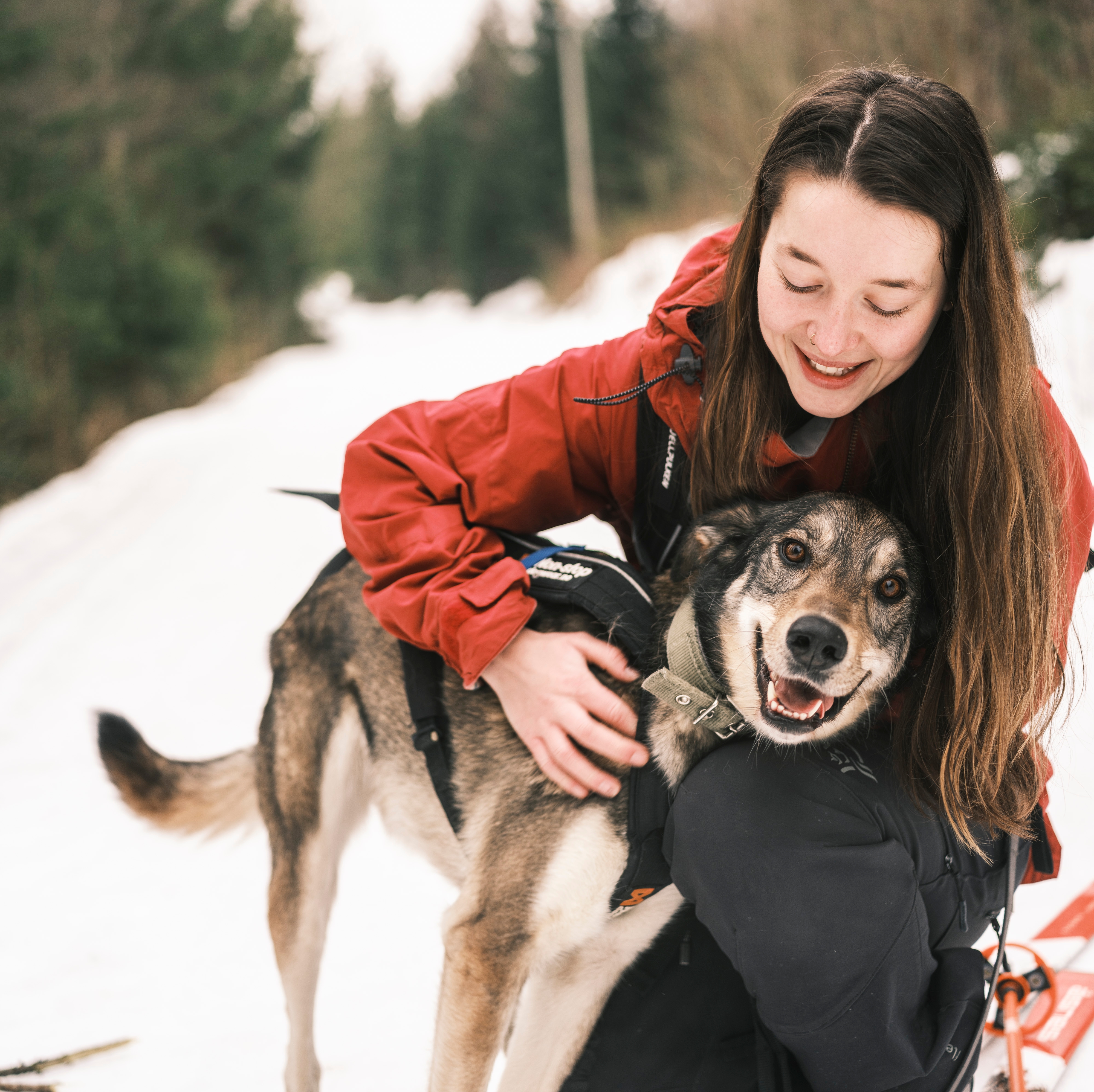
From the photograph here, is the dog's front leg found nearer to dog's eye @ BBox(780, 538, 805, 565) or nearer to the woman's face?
dog's eye @ BBox(780, 538, 805, 565)

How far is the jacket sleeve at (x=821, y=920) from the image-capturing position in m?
1.62

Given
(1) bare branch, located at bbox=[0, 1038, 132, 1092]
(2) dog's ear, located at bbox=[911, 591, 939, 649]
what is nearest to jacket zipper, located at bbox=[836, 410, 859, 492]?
(2) dog's ear, located at bbox=[911, 591, 939, 649]

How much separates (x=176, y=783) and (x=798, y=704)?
1596 millimetres

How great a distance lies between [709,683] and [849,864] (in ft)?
1.26

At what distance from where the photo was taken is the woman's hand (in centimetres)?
176

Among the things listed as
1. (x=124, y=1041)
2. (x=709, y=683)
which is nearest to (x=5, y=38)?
(x=124, y=1041)

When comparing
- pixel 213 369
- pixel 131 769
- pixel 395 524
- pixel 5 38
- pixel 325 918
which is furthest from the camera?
pixel 213 369

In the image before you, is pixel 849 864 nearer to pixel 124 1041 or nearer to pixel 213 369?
pixel 124 1041

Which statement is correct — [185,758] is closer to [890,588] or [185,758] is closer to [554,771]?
[554,771]

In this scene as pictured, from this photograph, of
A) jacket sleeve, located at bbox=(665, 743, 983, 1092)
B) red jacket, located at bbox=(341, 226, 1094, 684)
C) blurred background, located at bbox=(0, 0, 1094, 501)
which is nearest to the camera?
jacket sleeve, located at bbox=(665, 743, 983, 1092)

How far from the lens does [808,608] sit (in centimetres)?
160

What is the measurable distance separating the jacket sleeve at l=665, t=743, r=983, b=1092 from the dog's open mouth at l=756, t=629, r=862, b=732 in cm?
13

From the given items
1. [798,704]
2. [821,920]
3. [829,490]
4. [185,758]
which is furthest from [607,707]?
[185,758]

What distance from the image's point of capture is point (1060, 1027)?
193cm
